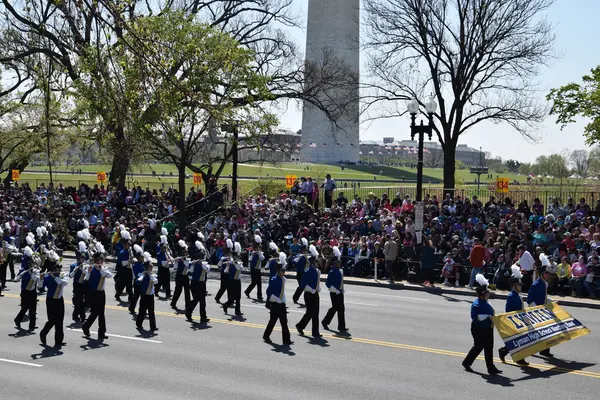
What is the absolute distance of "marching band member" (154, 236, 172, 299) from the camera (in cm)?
2036

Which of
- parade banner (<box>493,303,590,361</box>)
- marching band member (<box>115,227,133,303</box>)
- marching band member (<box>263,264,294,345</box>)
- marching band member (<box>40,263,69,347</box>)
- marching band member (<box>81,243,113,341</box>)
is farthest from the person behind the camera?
marching band member (<box>115,227,133,303</box>)

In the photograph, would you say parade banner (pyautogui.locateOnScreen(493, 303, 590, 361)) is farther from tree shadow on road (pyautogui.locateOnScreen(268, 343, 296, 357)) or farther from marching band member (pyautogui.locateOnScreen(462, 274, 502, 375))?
tree shadow on road (pyautogui.locateOnScreen(268, 343, 296, 357))

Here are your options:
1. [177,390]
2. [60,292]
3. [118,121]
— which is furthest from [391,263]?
[118,121]

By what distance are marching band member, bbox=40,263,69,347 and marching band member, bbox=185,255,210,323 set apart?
3361 millimetres

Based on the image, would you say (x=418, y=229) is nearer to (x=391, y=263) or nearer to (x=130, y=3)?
(x=391, y=263)

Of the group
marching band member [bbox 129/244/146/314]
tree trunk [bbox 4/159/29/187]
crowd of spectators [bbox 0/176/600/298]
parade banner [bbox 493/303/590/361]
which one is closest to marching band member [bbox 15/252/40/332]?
crowd of spectators [bbox 0/176/600/298]

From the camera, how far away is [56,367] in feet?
43.2

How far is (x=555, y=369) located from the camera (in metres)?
13.2

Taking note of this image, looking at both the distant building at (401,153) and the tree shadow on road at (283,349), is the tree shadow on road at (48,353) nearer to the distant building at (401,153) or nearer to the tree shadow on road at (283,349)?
the tree shadow on road at (283,349)

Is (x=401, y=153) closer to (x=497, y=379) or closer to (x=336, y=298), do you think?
(x=336, y=298)

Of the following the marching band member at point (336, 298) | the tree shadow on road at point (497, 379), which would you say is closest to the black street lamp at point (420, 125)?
the marching band member at point (336, 298)

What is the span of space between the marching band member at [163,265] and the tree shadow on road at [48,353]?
5502 mm

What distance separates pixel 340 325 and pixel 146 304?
427cm

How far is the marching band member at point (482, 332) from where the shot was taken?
12.8 meters
